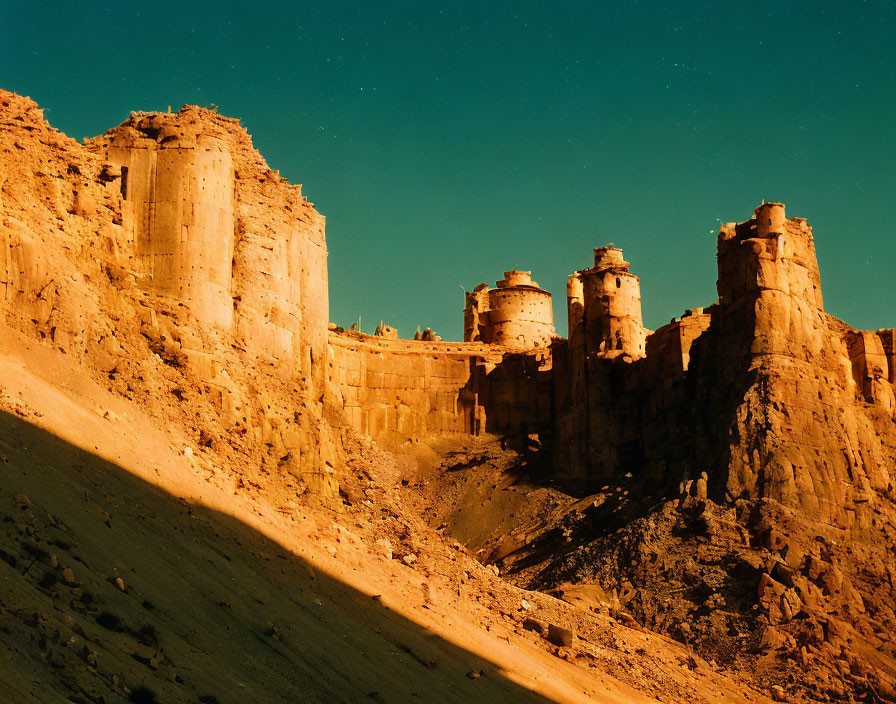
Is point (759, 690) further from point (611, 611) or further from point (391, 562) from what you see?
point (391, 562)

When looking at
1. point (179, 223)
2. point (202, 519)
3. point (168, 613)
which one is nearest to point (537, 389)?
point (179, 223)

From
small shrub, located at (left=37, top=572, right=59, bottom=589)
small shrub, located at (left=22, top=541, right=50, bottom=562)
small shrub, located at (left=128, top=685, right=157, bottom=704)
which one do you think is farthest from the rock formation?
small shrub, located at (left=128, top=685, right=157, bottom=704)

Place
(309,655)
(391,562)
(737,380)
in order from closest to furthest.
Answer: (309,655) < (391,562) < (737,380)

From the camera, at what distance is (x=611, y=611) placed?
45.0 meters

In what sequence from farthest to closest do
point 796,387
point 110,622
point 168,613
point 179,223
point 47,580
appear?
point 796,387 < point 179,223 < point 168,613 < point 110,622 < point 47,580

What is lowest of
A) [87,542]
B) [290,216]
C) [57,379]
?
[87,542]

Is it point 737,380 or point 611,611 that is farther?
point 737,380

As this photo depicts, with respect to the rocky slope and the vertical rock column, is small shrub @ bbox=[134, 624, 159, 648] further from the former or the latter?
the vertical rock column

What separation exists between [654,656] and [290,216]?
16.7 meters

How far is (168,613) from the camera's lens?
21875 millimetres

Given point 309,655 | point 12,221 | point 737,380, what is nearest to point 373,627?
point 309,655

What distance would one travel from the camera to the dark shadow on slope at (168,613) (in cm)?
1753

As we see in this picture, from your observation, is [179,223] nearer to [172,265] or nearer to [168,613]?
[172,265]

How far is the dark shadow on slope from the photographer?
17.5 meters
